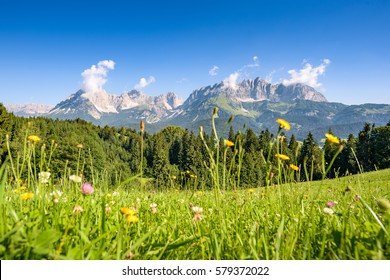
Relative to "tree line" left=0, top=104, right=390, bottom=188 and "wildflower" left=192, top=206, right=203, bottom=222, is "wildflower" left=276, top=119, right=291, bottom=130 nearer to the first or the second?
"wildflower" left=192, top=206, right=203, bottom=222

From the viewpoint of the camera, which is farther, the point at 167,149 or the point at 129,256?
the point at 167,149

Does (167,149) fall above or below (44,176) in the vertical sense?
below

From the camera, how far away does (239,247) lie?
4.84ft

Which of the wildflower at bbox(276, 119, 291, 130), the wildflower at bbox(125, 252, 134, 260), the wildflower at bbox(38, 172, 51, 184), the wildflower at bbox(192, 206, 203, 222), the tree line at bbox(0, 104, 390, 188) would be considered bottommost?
the tree line at bbox(0, 104, 390, 188)

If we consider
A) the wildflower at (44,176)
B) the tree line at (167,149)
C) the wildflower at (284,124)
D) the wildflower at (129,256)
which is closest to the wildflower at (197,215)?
the wildflower at (129,256)

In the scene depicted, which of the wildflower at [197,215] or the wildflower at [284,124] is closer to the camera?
the wildflower at [284,124]

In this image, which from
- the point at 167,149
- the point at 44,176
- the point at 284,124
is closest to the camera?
the point at 284,124

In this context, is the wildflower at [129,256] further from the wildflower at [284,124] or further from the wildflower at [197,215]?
the wildflower at [284,124]

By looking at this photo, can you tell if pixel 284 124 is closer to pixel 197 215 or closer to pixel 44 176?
pixel 197 215

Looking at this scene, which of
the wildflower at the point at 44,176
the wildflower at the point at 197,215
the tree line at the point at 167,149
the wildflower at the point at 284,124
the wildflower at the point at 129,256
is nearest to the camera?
the wildflower at the point at 129,256

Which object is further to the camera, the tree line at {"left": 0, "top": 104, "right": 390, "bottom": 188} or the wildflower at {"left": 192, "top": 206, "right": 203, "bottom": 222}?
the tree line at {"left": 0, "top": 104, "right": 390, "bottom": 188}

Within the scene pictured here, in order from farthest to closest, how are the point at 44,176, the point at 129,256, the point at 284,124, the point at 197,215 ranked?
the point at 44,176
the point at 197,215
the point at 284,124
the point at 129,256

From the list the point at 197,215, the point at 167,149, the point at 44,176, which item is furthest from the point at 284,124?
the point at 167,149

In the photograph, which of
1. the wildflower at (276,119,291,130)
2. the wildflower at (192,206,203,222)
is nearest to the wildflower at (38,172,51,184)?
the wildflower at (192,206,203,222)
